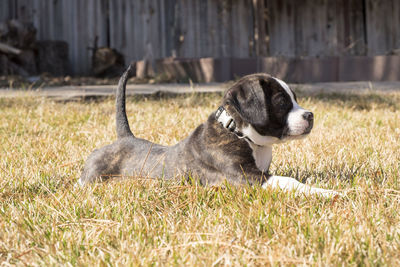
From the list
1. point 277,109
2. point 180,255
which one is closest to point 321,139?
point 277,109

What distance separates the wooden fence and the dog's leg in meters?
7.78

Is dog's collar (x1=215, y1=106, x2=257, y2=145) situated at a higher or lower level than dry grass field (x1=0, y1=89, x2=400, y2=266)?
higher

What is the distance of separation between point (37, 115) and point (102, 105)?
3.03ft

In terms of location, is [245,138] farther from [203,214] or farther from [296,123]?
[203,214]

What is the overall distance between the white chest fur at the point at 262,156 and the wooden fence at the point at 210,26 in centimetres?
752

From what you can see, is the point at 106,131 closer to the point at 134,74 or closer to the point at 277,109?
the point at 277,109

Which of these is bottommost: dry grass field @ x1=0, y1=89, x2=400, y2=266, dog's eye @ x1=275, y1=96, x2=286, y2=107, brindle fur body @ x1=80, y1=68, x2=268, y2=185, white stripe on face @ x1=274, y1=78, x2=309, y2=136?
dry grass field @ x1=0, y1=89, x2=400, y2=266

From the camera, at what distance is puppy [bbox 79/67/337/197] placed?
270cm

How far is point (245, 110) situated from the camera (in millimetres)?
2691

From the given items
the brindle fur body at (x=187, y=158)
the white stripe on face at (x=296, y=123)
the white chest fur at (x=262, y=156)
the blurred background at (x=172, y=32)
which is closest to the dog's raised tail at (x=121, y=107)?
the brindle fur body at (x=187, y=158)

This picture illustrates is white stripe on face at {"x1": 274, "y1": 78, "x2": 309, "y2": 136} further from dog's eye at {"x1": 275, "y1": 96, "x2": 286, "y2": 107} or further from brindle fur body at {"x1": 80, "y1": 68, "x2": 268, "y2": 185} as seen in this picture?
brindle fur body at {"x1": 80, "y1": 68, "x2": 268, "y2": 185}

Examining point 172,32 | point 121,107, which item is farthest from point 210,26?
point 121,107

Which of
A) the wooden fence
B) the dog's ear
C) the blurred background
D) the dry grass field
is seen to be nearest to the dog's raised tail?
the dry grass field

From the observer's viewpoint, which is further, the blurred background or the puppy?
the blurred background
